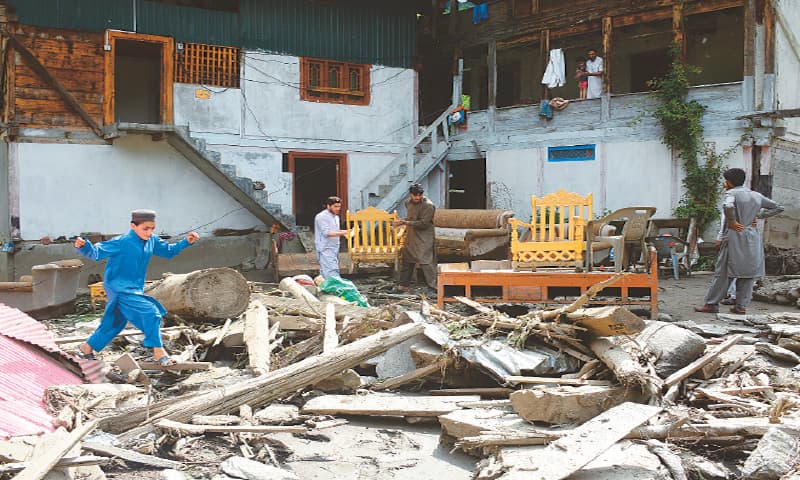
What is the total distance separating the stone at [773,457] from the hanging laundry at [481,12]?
698 inches

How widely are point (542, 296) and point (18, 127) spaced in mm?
12449

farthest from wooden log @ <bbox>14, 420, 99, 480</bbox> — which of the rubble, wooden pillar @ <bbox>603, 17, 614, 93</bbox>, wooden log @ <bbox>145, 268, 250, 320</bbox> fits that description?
wooden pillar @ <bbox>603, 17, 614, 93</bbox>

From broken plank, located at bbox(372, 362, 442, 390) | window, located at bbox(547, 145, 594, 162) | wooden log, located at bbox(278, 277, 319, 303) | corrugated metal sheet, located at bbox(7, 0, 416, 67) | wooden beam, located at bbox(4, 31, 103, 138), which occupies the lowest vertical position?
broken plank, located at bbox(372, 362, 442, 390)

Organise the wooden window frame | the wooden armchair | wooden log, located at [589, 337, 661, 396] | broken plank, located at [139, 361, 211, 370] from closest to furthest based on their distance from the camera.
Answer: wooden log, located at [589, 337, 661, 396]
broken plank, located at [139, 361, 211, 370]
the wooden armchair
the wooden window frame

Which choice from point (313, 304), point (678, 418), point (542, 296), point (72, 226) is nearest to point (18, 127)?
point (72, 226)

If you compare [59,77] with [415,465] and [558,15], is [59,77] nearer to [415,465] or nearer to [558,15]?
[558,15]

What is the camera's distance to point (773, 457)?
4.08 metres

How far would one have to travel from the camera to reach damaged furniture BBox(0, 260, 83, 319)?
9922 millimetres

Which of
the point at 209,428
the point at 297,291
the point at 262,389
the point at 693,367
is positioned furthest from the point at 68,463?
the point at 297,291

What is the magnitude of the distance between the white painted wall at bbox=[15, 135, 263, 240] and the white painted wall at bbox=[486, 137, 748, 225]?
710cm

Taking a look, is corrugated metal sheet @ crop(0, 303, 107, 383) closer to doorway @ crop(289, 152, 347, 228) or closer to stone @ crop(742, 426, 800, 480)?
stone @ crop(742, 426, 800, 480)

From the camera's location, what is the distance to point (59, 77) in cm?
1598

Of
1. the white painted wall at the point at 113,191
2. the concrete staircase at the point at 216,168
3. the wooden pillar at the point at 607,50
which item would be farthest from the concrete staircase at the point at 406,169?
the wooden pillar at the point at 607,50

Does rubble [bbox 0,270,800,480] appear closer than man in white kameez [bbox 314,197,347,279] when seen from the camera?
Yes
